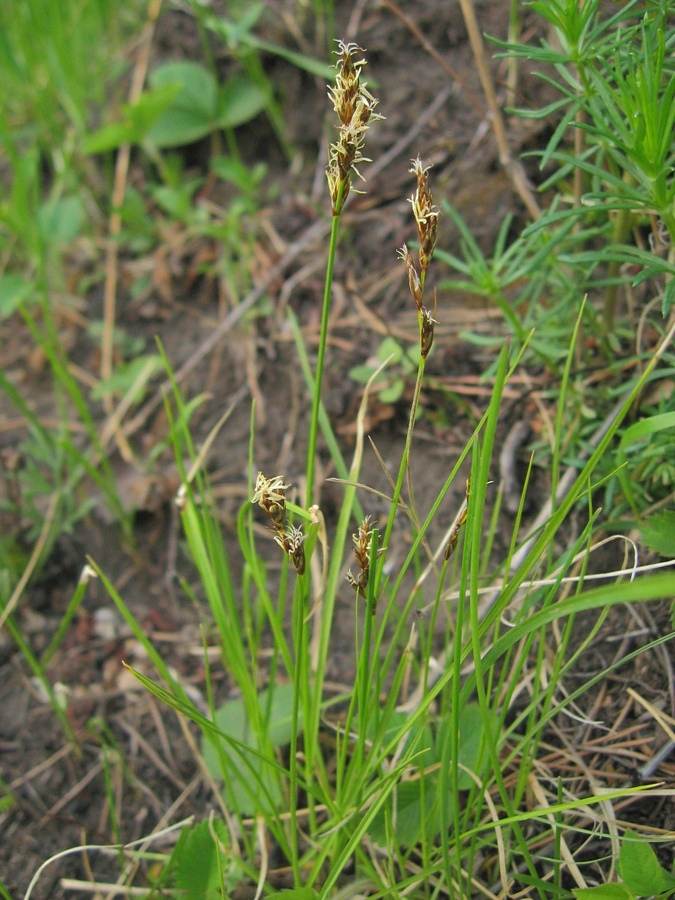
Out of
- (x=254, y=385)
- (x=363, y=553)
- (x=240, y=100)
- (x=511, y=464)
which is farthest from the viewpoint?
(x=240, y=100)

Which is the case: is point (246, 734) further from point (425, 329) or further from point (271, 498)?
point (425, 329)

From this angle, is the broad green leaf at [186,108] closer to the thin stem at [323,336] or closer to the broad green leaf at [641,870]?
the thin stem at [323,336]

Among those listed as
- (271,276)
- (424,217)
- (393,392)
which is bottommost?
(393,392)

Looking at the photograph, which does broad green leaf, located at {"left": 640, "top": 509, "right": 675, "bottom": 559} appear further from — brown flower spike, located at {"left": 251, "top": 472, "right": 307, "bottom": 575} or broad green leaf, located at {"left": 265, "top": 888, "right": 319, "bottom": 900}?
broad green leaf, located at {"left": 265, "top": 888, "right": 319, "bottom": 900}

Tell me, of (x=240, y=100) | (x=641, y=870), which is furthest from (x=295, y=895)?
(x=240, y=100)

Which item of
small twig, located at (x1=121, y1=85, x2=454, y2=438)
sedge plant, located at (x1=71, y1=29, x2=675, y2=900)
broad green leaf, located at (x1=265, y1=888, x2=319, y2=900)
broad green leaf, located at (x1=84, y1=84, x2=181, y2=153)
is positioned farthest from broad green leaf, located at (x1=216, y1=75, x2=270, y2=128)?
broad green leaf, located at (x1=265, y1=888, x2=319, y2=900)
